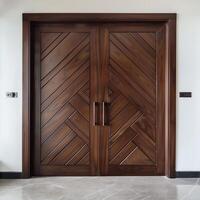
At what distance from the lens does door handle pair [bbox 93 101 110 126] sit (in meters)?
4.38

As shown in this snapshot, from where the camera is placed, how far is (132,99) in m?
4.41

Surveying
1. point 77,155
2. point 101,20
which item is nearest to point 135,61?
point 101,20

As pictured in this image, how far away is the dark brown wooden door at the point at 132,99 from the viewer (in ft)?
14.4

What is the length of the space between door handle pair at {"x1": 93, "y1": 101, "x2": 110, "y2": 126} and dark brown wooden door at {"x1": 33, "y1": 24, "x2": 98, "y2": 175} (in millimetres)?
47

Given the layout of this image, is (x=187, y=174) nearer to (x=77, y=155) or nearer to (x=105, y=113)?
(x=105, y=113)

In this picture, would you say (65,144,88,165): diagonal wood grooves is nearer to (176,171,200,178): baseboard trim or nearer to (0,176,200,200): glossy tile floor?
(0,176,200,200): glossy tile floor

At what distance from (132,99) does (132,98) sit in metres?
0.01

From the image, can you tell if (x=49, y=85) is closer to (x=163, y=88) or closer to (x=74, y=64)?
(x=74, y=64)

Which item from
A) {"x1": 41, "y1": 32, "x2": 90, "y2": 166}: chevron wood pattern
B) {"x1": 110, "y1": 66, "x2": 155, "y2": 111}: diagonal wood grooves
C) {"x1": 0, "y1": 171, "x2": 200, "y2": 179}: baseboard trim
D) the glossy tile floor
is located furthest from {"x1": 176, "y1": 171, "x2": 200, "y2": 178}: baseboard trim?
{"x1": 41, "y1": 32, "x2": 90, "y2": 166}: chevron wood pattern

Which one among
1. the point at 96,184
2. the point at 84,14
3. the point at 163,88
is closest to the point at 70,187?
the point at 96,184

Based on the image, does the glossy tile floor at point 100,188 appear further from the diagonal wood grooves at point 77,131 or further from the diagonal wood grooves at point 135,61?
the diagonal wood grooves at point 135,61

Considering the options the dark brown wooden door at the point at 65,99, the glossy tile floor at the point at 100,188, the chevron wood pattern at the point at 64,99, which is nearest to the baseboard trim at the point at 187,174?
the glossy tile floor at the point at 100,188

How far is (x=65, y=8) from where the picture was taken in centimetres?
425

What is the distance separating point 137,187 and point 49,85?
1.91 metres
